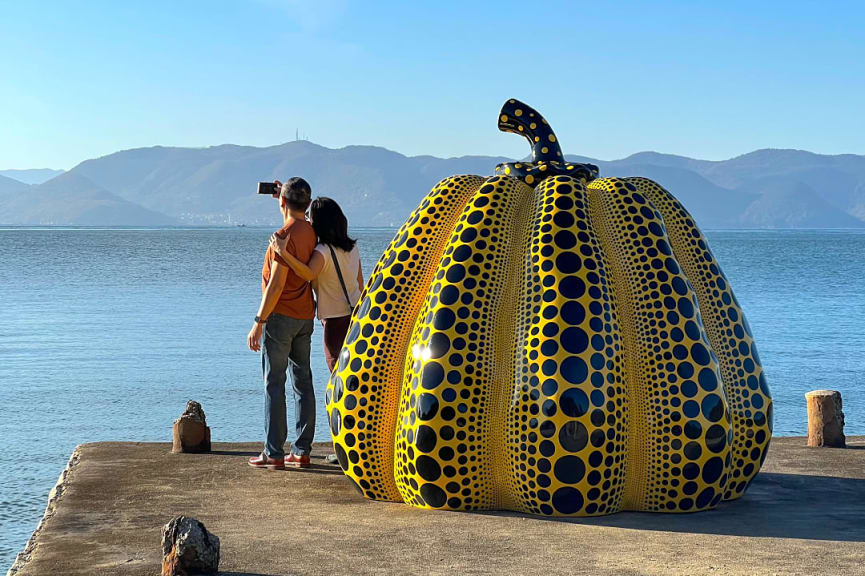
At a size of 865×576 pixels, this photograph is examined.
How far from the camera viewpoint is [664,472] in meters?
7.36

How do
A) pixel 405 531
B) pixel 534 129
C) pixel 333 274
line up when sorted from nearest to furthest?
pixel 405 531 < pixel 534 129 < pixel 333 274

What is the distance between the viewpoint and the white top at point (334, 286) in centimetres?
912

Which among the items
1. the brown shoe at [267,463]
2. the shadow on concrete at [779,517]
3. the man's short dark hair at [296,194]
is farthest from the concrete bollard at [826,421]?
the man's short dark hair at [296,194]

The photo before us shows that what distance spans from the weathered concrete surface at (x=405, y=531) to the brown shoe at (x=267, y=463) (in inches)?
7.0

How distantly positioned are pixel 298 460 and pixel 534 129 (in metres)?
3.09

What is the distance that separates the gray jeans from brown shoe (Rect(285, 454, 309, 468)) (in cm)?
3

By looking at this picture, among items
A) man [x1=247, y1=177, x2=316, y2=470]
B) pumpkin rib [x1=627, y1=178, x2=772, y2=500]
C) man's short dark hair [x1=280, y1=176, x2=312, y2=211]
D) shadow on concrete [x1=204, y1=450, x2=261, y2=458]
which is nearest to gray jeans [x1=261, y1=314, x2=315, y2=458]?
man [x1=247, y1=177, x2=316, y2=470]

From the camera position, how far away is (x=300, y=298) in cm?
910

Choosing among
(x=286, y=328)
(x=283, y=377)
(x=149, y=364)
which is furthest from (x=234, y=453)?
(x=149, y=364)

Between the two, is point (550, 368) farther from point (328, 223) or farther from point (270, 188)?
point (270, 188)

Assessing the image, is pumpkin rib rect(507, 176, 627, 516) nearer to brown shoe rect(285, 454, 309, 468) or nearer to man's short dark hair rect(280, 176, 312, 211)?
man's short dark hair rect(280, 176, 312, 211)

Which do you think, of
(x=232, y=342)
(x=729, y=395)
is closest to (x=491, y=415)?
(x=729, y=395)

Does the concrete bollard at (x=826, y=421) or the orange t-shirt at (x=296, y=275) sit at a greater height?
the orange t-shirt at (x=296, y=275)

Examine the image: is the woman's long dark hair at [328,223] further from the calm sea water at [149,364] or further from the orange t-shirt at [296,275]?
the calm sea water at [149,364]
